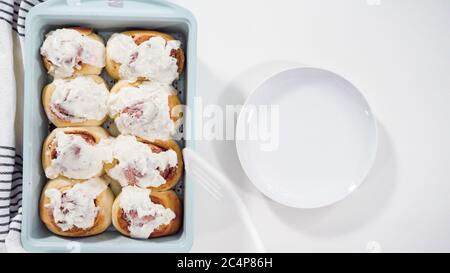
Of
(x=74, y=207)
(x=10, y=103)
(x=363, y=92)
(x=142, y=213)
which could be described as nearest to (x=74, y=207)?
(x=74, y=207)

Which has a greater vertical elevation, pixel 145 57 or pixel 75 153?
pixel 145 57

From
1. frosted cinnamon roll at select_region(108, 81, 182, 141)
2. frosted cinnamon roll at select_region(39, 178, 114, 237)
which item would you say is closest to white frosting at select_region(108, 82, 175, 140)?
frosted cinnamon roll at select_region(108, 81, 182, 141)

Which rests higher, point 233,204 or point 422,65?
point 422,65

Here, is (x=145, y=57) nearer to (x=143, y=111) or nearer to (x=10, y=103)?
(x=143, y=111)

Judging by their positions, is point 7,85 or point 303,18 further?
point 303,18

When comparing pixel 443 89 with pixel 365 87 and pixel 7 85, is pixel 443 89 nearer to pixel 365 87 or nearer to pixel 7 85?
pixel 365 87

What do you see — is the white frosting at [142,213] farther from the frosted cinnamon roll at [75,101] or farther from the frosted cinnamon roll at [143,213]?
the frosted cinnamon roll at [75,101]
